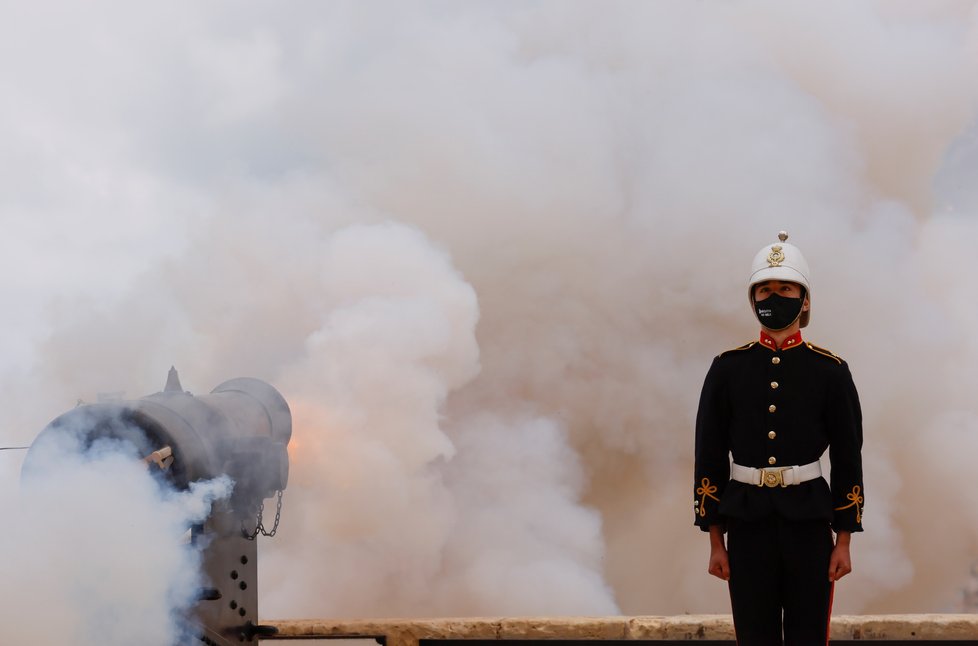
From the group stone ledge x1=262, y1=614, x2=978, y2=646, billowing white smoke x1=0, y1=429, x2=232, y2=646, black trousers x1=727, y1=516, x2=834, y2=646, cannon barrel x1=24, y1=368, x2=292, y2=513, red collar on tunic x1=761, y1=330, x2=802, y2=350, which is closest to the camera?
black trousers x1=727, y1=516, x2=834, y2=646

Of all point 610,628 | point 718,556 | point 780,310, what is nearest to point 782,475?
point 718,556

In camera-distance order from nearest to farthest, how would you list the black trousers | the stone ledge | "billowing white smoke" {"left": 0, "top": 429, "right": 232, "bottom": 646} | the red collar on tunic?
the black trousers → the red collar on tunic → "billowing white smoke" {"left": 0, "top": 429, "right": 232, "bottom": 646} → the stone ledge

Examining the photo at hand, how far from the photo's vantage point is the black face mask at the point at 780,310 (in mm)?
3541

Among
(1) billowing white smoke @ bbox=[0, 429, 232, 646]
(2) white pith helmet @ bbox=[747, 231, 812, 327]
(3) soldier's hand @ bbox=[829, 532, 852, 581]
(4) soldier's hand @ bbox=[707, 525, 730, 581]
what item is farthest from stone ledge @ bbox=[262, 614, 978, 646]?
(2) white pith helmet @ bbox=[747, 231, 812, 327]

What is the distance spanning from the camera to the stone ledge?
5.16 m

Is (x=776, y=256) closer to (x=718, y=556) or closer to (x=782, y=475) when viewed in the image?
(x=782, y=475)

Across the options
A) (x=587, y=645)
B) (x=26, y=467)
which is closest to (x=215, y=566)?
(x=26, y=467)

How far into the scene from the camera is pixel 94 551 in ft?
14.8

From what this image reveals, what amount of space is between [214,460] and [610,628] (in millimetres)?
2047

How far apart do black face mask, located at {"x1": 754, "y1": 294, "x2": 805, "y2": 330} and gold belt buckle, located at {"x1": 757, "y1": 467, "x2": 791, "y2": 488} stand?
457 millimetres

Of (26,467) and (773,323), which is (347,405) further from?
(773,323)

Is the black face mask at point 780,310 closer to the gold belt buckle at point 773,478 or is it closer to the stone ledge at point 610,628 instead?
the gold belt buckle at point 773,478

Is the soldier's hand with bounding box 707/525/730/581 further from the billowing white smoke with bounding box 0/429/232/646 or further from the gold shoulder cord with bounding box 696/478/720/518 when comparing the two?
the billowing white smoke with bounding box 0/429/232/646

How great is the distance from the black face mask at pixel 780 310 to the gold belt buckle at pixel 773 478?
0.46 metres
